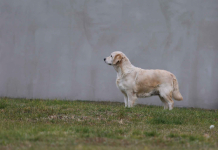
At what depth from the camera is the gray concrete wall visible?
44.7 feet

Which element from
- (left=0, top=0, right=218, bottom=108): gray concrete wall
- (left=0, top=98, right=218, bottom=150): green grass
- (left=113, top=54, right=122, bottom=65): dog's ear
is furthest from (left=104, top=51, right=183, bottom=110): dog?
(left=0, top=0, right=218, bottom=108): gray concrete wall

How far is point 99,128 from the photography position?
7090mm

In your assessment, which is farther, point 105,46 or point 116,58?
point 105,46

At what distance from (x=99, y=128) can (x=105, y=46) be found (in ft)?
22.8

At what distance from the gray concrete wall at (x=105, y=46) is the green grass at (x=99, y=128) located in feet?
11.4

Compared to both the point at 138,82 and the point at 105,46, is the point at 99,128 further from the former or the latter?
the point at 105,46

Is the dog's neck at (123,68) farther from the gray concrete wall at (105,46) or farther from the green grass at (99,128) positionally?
the gray concrete wall at (105,46)

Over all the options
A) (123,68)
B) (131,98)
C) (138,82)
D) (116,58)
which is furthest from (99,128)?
(116,58)

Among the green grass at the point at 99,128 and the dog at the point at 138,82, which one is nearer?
the green grass at the point at 99,128

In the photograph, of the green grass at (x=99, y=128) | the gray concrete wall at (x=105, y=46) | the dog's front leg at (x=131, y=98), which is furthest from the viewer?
the gray concrete wall at (x=105, y=46)

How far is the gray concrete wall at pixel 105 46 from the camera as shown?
44.7ft

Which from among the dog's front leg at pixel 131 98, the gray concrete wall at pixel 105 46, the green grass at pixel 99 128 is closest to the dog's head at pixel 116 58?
the dog's front leg at pixel 131 98

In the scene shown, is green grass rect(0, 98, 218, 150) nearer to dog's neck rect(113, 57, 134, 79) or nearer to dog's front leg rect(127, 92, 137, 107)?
dog's front leg rect(127, 92, 137, 107)

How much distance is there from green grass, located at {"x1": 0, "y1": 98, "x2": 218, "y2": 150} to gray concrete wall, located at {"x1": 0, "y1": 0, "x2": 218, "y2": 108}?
3480 mm
